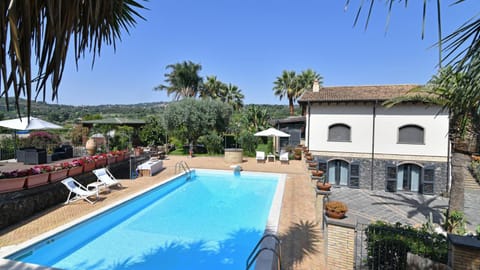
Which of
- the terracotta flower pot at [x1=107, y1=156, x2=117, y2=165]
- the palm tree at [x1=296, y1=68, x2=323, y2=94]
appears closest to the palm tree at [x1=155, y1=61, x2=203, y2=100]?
the palm tree at [x1=296, y1=68, x2=323, y2=94]

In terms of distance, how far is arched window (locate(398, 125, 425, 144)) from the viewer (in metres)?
16.5

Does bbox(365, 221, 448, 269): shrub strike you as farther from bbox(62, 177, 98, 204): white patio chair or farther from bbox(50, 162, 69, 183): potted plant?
bbox(50, 162, 69, 183): potted plant

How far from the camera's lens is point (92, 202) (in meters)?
8.81

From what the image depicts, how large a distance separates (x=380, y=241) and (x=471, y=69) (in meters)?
4.41

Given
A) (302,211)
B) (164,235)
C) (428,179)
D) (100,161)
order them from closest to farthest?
(164,235) < (302,211) < (100,161) < (428,179)

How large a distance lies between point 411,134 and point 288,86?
23.0m

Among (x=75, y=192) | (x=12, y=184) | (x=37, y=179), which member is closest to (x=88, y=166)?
(x=75, y=192)

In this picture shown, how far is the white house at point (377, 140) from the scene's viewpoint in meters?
16.2

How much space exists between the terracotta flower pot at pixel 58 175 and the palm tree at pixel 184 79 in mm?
29337

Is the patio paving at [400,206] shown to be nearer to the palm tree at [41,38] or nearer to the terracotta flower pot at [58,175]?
the palm tree at [41,38]

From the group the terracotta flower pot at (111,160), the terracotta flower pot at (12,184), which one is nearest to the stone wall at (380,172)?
the terracotta flower pot at (111,160)

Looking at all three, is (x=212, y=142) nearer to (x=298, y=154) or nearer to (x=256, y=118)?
(x=298, y=154)

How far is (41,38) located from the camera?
167cm

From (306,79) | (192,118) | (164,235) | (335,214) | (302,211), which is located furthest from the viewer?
(306,79)
